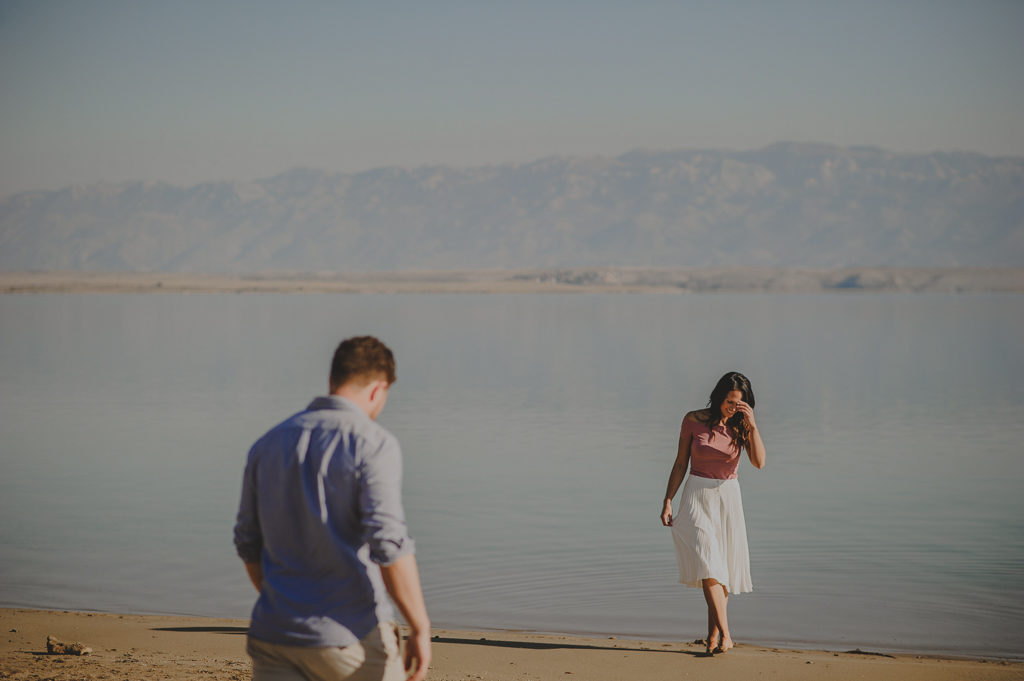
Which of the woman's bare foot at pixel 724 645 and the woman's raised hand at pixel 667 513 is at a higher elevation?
the woman's raised hand at pixel 667 513

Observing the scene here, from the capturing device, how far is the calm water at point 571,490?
904 cm

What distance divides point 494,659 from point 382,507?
3.72 metres

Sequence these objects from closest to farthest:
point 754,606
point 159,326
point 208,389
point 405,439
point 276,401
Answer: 1. point 754,606
2. point 405,439
3. point 276,401
4. point 208,389
5. point 159,326

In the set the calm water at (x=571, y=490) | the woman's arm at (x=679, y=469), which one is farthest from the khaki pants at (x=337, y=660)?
the calm water at (x=571, y=490)

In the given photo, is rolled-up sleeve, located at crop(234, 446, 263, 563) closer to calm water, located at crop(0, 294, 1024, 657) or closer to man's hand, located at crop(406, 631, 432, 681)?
man's hand, located at crop(406, 631, 432, 681)

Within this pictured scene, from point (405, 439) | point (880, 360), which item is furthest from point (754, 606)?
point (880, 360)

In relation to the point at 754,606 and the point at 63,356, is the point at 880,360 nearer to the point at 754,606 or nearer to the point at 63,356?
the point at 63,356

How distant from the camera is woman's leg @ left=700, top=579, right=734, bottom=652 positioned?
670cm

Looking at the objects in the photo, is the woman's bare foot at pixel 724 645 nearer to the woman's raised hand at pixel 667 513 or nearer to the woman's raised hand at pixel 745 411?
the woman's raised hand at pixel 667 513

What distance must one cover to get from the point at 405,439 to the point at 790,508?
721 cm

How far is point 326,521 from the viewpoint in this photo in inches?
136

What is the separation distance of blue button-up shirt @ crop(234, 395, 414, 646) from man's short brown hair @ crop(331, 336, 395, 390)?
7 cm

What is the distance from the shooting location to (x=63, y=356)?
37.3 m

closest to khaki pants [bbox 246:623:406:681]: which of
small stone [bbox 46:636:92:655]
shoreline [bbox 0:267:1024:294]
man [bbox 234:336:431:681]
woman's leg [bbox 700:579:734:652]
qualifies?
man [bbox 234:336:431:681]
